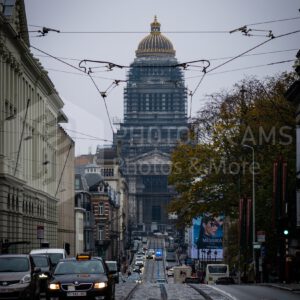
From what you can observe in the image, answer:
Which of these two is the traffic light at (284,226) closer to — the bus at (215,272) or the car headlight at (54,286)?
the car headlight at (54,286)

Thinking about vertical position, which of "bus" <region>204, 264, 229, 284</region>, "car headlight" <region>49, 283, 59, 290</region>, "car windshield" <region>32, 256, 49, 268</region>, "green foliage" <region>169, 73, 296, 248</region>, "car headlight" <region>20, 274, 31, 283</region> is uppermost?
"green foliage" <region>169, 73, 296, 248</region>

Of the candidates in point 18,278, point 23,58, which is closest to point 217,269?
point 23,58

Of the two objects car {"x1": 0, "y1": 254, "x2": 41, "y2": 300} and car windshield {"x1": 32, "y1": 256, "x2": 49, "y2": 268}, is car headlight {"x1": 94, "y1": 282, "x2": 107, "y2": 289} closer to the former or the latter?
car {"x1": 0, "y1": 254, "x2": 41, "y2": 300}

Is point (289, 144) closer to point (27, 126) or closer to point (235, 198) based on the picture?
point (235, 198)

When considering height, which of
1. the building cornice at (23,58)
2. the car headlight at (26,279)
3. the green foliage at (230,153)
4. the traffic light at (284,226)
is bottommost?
the car headlight at (26,279)

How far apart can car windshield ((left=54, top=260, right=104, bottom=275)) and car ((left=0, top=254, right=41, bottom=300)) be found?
1280mm

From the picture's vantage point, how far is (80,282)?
104ft

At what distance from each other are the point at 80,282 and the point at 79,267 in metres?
1.48

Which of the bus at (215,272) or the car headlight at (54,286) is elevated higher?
the car headlight at (54,286)

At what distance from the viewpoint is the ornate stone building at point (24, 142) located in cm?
6788

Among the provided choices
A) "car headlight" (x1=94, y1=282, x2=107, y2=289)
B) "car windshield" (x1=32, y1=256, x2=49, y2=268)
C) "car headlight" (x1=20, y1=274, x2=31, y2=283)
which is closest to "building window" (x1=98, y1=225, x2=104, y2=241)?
"car windshield" (x1=32, y1=256, x2=49, y2=268)

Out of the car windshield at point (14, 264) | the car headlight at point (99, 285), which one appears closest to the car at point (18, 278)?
the car windshield at point (14, 264)

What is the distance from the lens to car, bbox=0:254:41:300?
111 ft

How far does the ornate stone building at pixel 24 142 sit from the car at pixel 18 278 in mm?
20262
